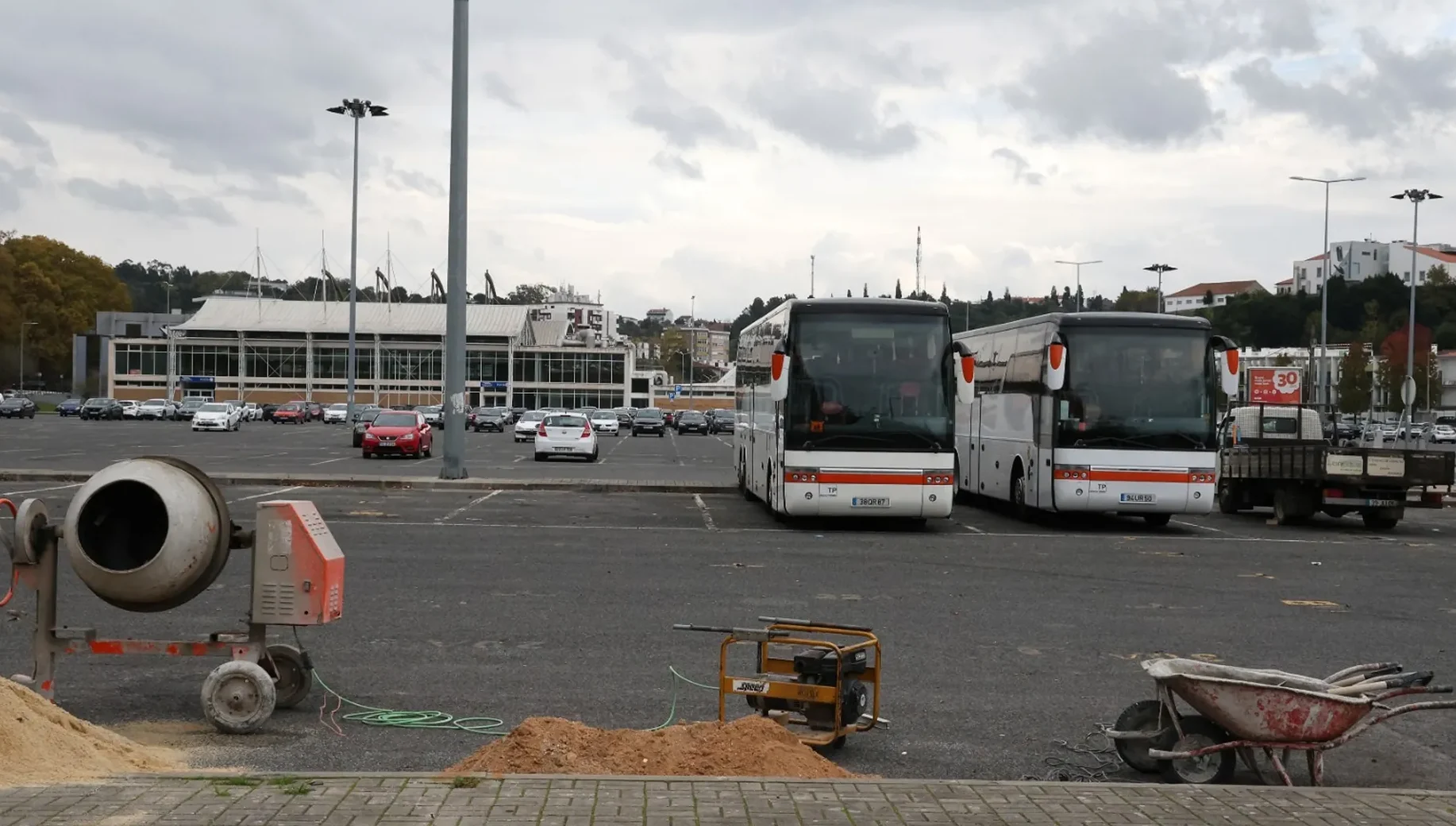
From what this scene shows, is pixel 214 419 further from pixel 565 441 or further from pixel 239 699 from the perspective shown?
pixel 239 699

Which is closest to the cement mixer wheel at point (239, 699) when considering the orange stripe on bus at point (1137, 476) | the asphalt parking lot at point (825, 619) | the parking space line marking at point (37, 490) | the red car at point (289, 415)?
the asphalt parking lot at point (825, 619)

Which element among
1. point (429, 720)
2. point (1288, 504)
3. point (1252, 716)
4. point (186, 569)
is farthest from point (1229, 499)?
point (186, 569)

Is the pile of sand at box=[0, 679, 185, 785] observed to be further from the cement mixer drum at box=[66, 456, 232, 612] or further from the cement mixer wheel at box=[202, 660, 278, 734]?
the cement mixer drum at box=[66, 456, 232, 612]

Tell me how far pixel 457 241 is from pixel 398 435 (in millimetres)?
15472

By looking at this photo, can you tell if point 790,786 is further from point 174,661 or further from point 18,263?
point 18,263

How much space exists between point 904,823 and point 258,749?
362 centimetres

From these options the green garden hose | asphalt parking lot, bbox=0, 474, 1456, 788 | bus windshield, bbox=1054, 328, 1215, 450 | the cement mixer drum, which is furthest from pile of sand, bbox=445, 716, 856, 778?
bus windshield, bbox=1054, 328, 1215, 450

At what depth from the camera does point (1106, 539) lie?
21156 mm

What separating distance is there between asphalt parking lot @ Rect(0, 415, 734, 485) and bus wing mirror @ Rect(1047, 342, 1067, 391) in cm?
1178

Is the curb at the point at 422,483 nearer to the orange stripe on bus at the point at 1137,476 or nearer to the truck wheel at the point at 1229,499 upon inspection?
the truck wheel at the point at 1229,499

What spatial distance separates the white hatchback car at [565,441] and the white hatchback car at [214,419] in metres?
30.9

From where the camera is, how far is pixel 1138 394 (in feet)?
72.7

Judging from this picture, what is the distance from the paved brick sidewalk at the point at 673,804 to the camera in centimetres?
569

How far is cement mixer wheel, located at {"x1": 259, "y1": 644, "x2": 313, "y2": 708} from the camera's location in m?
8.39
